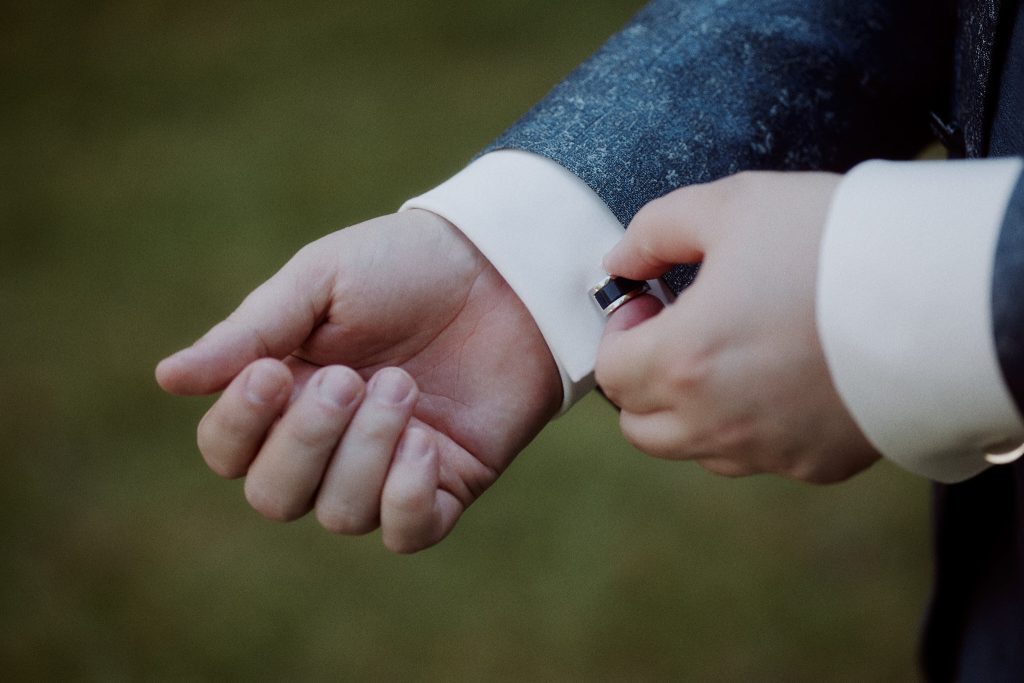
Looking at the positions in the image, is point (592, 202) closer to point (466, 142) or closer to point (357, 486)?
point (357, 486)

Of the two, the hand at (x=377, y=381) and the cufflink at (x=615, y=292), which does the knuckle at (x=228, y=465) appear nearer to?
the hand at (x=377, y=381)

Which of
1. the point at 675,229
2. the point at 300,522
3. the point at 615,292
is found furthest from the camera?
the point at 300,522

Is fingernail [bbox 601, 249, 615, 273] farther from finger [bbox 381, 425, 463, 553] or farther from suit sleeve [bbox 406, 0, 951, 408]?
finger [bbox 381, 425, 463, 553]

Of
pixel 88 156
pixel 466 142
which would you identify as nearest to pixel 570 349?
pixel 466 142

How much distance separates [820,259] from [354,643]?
1.21 m

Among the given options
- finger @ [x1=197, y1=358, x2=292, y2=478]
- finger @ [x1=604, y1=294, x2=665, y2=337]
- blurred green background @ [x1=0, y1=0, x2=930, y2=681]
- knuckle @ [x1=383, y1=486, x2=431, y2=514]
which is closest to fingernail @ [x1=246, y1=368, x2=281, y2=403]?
finger @ [x1=197, y1=358, x2=292, y2=478]

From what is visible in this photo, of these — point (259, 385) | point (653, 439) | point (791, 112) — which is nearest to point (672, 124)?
point (791, 112)

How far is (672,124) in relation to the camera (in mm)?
714

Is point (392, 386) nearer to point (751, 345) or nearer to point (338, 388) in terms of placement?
point (338, 388)

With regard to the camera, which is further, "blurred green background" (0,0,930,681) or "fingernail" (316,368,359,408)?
"blurred green background" (0,0,930,681)

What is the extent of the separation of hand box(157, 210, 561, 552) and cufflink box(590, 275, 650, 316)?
8 cm

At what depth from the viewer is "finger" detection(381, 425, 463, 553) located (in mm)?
625

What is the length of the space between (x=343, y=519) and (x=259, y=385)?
0.12 meters

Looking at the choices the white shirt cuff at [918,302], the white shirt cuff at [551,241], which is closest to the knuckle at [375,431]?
the white shirt cuff at [551,241]
